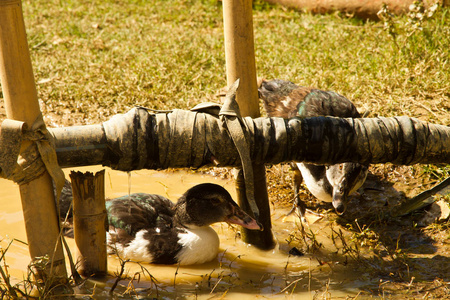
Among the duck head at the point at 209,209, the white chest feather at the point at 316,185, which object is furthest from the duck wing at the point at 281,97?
the duck head at the point at 209,209

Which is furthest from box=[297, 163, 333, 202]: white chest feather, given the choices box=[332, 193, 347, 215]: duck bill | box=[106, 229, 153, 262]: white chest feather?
box=[106, 229, 153, 262]: white chest feather

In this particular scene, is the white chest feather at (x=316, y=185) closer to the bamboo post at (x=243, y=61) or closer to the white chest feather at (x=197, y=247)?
the bamboo post at (x=243, y=61)

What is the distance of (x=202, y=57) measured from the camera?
770 centimetres

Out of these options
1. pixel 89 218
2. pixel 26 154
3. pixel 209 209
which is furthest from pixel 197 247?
pixel 26 154

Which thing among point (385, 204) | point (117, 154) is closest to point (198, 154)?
point (117, 154)

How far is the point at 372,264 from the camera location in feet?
13.4

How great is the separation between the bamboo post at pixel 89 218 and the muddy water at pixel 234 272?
0.17 metres

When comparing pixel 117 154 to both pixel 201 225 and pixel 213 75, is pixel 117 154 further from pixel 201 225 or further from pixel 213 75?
pixel 213 75

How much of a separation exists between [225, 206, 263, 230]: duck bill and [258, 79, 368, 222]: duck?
85 cm

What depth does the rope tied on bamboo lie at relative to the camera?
3064mm

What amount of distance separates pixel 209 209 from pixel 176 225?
394mm

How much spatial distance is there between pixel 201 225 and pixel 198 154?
100 centimetres

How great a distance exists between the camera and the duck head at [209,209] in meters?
4.15

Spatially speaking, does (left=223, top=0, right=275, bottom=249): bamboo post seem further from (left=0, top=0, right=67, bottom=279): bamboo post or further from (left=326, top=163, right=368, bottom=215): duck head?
(left=0, top=0, right=67, bottom=279): bamboo post
